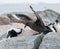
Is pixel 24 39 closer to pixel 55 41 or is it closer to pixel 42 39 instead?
pixel 42 39

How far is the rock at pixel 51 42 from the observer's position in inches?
84.5

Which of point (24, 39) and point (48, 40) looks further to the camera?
point (24, 39)

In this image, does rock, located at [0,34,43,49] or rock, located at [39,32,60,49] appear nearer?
rock, located at [39,32,60,49]

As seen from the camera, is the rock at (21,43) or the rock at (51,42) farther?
the rock at (21,43)

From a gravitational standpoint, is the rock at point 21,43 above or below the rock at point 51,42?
below

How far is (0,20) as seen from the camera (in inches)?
331

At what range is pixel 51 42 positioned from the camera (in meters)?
2.21

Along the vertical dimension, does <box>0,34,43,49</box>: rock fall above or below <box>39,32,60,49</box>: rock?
below

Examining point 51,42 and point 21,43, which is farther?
point 21,43

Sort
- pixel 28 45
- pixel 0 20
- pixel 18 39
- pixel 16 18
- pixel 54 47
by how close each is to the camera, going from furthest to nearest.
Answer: pixel 16 18
pixel 0 20
pixel 18 39
pixel 28 45
pixel 54 47

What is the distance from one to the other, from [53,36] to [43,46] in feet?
0.62

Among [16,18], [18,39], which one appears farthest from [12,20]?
[18,39]

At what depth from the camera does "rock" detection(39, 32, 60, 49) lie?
2146 millimetres

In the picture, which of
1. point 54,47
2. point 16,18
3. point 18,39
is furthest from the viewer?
point 16,18
